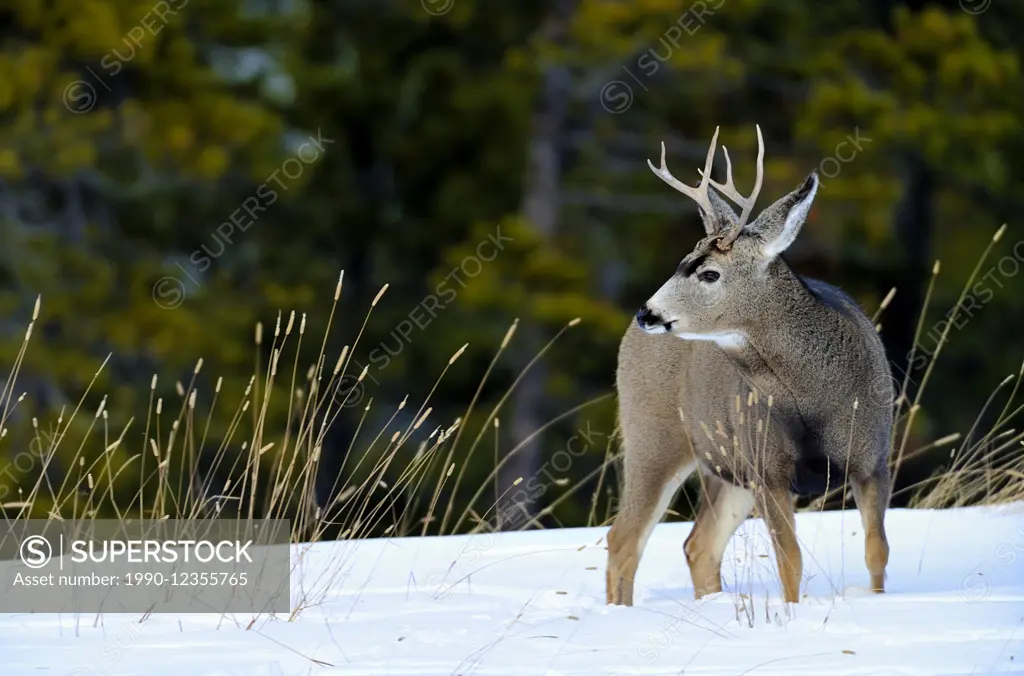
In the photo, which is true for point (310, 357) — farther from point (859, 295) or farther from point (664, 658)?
point (664, 658)

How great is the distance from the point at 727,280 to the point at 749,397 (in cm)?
51

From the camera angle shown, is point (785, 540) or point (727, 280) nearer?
point (785, 540)

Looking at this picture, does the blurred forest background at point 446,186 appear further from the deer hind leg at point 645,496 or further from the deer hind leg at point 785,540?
the deer hind leg at point 785,540

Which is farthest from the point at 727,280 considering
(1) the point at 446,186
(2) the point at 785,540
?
(1) the point at 446,186

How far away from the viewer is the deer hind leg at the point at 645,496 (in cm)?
607

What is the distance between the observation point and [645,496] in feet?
20.1

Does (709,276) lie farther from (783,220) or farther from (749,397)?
(749,397)

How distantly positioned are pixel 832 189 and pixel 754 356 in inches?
391

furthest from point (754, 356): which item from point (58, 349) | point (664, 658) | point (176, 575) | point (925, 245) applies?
point (925, 245)

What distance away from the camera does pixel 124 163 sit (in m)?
16.0

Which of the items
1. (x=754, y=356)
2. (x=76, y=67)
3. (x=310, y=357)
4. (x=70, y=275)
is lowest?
(x=310, y=357)

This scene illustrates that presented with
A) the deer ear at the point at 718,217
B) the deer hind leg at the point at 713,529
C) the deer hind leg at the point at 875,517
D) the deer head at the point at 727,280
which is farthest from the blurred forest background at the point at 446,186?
the deer hind leg at the point at 875,517

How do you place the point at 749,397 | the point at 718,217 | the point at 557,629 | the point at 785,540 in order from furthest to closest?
the point at 718,217 → the point at 749,397 → the point at 785,540 → the point at 557,629

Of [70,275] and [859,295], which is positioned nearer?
[70,275]
